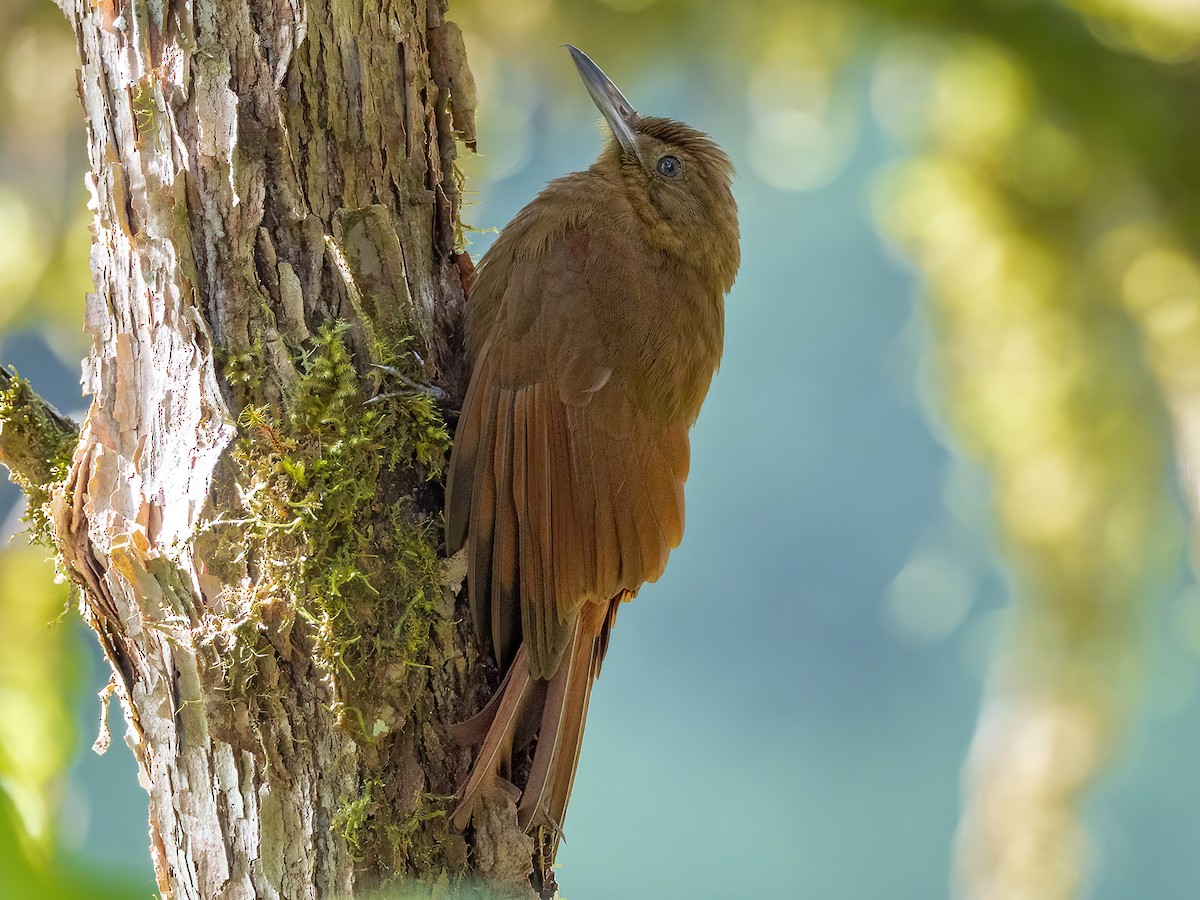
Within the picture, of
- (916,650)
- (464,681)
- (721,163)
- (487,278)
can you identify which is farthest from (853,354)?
(464,681)

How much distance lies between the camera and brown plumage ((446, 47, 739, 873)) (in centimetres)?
Result: 179

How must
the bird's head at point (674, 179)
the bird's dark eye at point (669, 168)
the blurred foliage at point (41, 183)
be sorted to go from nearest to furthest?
the bird's head at point (674, 179) < the bird's dark eye at point (669, 168) < the blurred foliage at point (41, 183)

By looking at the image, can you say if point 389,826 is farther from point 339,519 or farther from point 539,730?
point 339,519

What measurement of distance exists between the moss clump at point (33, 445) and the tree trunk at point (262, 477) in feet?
0.69

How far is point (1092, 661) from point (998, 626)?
1.06 feet

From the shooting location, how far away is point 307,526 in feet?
5.19

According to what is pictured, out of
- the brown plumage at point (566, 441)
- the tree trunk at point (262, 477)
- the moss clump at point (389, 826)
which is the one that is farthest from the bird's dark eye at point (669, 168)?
the moss clump at point (389, 826)

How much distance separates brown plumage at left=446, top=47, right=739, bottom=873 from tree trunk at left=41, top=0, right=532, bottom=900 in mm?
86

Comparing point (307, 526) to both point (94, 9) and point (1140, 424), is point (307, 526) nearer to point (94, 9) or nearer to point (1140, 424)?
point (94, 9)

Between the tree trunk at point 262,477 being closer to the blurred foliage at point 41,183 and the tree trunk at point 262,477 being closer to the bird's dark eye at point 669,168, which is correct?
the bird's dark eye at point 669,168

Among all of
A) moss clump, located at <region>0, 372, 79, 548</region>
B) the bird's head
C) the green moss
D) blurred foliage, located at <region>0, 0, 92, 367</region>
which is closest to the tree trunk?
the green moss

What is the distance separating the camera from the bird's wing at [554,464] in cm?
182

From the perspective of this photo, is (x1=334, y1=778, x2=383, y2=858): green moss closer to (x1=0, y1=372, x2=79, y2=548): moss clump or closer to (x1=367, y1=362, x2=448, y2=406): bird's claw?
(x1=367, y1=362, x2=448, y2=406): bird's claw

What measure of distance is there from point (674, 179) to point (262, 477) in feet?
4.35
